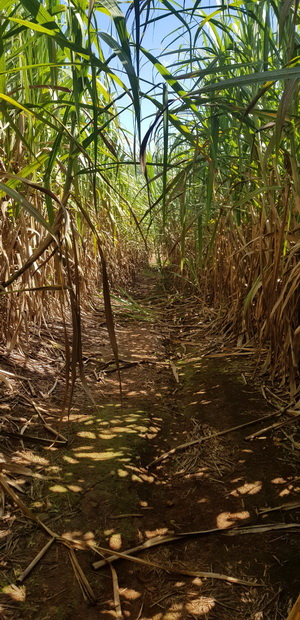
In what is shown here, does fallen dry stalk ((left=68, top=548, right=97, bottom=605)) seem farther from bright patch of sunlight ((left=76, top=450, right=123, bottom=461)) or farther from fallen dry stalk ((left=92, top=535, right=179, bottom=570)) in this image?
bright patch of sunlight ((left=76, top=450, right=123, bottom=461))

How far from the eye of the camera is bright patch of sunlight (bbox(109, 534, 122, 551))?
925 millimetres

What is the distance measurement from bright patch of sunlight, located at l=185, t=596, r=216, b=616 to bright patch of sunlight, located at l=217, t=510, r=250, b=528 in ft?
0.63

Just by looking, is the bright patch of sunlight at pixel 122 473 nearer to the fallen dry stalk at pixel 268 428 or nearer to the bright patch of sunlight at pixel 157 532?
the bright patch of sunlight at pixel 157 532

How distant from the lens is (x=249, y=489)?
1.08m

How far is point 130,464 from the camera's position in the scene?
121 centimetres

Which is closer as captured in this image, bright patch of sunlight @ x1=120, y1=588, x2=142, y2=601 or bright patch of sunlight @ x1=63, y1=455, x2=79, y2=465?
bright patch of sunlight @ x1=120, y1=588, x2=142, y2=601

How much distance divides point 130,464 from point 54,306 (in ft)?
4.03

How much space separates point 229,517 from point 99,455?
40 cm

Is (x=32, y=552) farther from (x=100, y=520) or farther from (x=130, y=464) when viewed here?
(x=130, y=464)

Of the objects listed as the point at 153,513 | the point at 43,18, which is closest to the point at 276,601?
the point at 153,513

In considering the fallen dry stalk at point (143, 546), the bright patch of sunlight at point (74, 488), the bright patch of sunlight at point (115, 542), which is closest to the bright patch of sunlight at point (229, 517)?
the fallen dry stalk at point (143, 546)

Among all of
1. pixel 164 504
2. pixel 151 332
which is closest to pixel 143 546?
pixel 164 504

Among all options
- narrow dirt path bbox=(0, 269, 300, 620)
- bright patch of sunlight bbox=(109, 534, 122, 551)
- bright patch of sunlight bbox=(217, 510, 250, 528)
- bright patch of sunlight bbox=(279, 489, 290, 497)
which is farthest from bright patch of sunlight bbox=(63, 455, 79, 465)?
bright patch of sunlight bbox=(279, 489, 290, 497)

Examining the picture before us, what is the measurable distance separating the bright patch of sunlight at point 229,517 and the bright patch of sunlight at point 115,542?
21 cm
